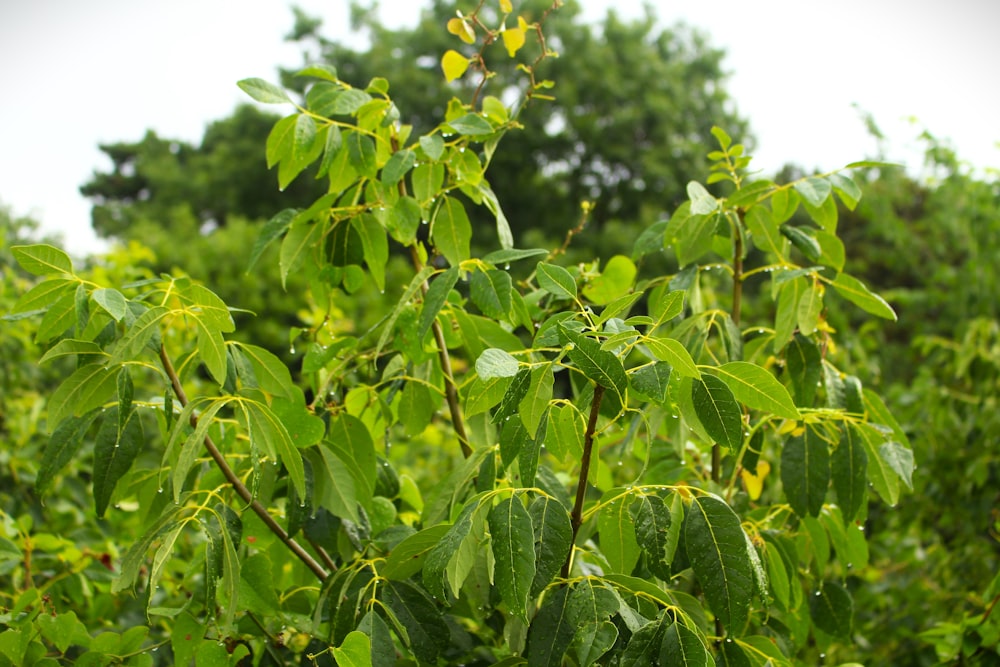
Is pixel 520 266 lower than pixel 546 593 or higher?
higher

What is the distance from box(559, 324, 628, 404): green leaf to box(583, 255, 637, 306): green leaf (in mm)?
495

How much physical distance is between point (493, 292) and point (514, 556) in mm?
404

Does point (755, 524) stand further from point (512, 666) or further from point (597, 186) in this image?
point (597, 186)

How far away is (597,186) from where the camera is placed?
16.8 metres

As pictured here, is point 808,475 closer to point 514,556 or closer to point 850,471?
point 850,471

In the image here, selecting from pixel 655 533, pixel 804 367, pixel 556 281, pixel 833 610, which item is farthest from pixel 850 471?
pixel 556 281

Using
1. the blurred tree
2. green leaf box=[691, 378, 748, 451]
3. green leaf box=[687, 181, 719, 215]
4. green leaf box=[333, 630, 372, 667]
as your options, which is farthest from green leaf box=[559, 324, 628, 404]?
the blurred tree

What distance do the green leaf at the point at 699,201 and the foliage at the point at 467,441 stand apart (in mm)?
11

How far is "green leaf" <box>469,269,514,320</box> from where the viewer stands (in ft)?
3.68

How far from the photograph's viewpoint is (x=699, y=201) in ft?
3.98

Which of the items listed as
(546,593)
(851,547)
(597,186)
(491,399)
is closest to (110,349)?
(491,399)

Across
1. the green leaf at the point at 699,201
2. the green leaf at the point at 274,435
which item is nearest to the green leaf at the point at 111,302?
the green leaf at the point at 274,435

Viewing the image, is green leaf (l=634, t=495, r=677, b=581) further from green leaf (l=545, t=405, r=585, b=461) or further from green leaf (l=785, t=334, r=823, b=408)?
green leaf (l=785, t=334, r=823, b=408)

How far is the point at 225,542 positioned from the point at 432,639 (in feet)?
0.87
